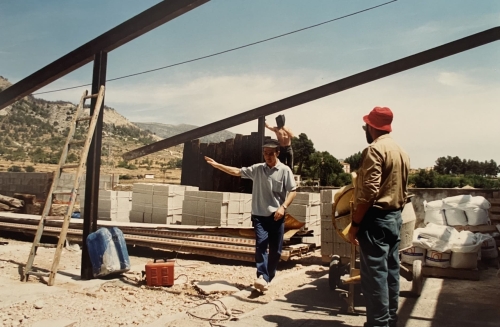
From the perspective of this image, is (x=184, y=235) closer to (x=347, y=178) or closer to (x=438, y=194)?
(x=438, y=194)

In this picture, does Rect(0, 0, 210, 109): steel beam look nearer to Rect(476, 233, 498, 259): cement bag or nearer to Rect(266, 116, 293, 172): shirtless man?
Rect(266, 116, 293, 172): shirtless man

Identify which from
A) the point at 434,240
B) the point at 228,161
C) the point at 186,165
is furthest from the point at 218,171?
the point at 434,240

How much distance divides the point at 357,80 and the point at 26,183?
42.4 ft

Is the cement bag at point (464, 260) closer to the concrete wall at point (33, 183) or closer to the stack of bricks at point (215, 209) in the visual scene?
the stack of bricks at point (215, 209)

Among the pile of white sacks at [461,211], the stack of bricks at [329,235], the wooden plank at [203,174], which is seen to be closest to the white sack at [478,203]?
the pile of white sacks at [461,211]

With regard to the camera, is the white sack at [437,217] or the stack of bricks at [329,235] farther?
the white sack at [437,217]

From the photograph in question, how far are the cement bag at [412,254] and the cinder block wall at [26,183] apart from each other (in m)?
13.2

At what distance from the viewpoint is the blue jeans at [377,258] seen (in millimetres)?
3665

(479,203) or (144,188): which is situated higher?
(144,188)

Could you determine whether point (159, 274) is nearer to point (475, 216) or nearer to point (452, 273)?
point (452, 273)

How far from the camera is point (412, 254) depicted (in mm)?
6770

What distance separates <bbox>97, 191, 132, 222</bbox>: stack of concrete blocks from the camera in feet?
40.5

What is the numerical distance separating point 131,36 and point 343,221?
4201mm

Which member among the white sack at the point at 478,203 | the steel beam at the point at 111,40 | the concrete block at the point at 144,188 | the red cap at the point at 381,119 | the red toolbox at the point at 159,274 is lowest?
the red toolbox at the point at 159,274
